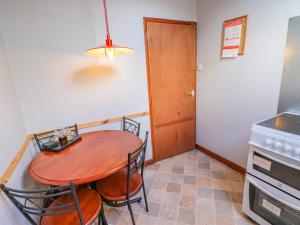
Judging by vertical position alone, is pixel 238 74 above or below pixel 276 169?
above

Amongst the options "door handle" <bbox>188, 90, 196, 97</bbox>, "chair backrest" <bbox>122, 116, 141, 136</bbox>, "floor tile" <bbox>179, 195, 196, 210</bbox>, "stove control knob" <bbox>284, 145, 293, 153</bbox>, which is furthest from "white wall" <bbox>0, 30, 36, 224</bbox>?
"door handle" <bbox>188, 90, 196, 97</bbox>

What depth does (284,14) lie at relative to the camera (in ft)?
5.18

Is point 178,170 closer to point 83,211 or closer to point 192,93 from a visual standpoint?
point 192,93

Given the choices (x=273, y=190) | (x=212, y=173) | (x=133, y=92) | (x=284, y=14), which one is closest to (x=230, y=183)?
(x=212, y=173)

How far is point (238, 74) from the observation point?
2.09 meters

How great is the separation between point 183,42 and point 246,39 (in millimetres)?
841

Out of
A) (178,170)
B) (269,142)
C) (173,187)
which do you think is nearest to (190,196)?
(173,187)

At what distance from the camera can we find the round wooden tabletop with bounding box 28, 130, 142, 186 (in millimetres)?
1205

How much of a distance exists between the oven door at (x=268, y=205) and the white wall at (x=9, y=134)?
1.78m

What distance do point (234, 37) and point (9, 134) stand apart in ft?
8.02

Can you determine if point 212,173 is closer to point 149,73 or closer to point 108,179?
point 108,179

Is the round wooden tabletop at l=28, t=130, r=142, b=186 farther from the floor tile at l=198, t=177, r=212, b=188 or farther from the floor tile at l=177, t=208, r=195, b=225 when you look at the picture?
the floor tile at l=198, t=177, r=212, b=188

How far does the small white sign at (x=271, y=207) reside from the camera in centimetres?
130

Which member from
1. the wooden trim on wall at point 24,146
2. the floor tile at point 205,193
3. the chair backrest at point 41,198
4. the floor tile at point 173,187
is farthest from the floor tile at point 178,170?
the chair backrest at point 41,198
